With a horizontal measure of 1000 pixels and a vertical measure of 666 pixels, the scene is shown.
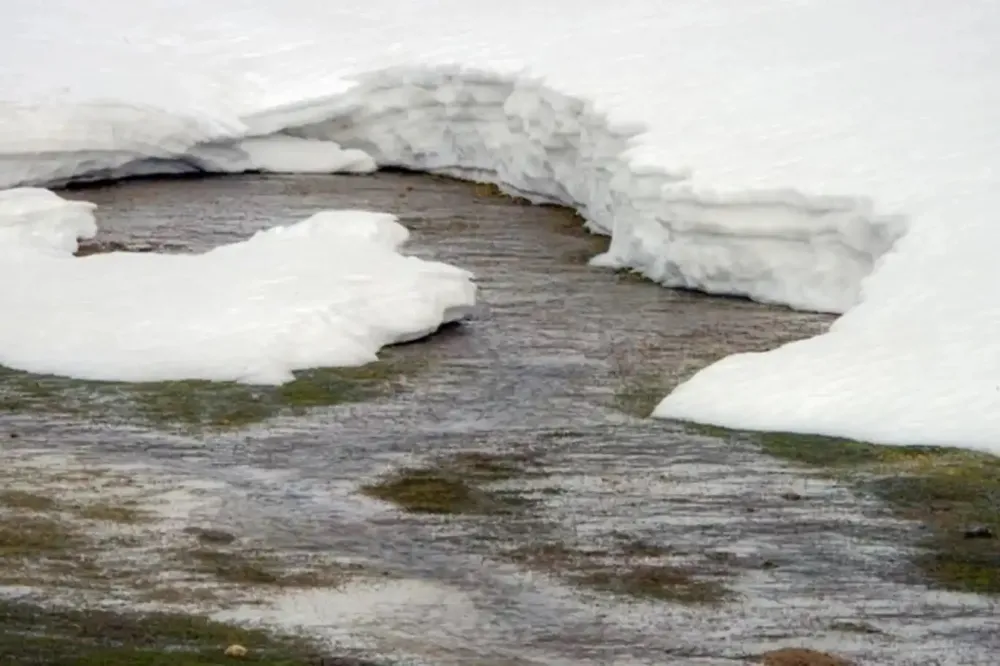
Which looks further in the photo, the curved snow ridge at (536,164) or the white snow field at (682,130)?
the curved snow ridge at (536,164)

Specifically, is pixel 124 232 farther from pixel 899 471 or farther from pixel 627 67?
pixel 899 471

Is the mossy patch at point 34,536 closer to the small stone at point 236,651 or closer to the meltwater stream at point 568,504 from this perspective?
the meltwater stream at point 568,504

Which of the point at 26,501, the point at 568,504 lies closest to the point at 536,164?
the point at 568,504

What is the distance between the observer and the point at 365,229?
37.6 ft

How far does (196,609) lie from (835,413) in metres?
3.36

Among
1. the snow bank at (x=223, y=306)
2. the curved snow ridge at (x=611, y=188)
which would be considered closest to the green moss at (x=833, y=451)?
the curved snow ridge at (x=611, y=188)

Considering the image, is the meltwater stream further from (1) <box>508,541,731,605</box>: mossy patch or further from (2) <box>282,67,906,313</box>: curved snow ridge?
(2) <box>282,67,906,313</box>: curved snow ridge

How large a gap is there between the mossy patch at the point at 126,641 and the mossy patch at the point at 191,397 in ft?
7.70

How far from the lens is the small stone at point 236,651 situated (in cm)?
535

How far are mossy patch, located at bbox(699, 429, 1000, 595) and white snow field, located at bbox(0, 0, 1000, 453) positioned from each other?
0.16 metres

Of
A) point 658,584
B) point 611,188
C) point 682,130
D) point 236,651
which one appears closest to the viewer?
point 236,651

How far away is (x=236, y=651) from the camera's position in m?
5.37

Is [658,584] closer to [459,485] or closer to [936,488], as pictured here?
[459,485]

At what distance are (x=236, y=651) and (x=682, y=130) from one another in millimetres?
6908
